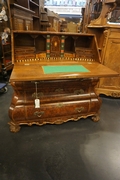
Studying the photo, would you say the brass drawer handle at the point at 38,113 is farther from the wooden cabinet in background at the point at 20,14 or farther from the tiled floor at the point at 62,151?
the wooden cabinet in background at the point at 20,14

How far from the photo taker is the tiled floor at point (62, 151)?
116 centimetres

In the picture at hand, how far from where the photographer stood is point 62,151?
1380 millimetres

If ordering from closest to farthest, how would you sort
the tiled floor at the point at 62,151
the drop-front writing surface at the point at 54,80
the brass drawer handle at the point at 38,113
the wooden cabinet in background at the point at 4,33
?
the tiled floor at the point at 62,151 < the drop-front writing surface at the point at 54,80 < the brass drawer handle at the point at 38,113 < the wooden cabinet in background at the point at 4,33

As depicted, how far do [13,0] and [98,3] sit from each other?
225 cm

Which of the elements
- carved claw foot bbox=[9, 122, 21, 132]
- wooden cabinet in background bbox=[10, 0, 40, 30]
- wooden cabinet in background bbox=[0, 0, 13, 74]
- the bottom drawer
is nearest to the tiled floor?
carved claw foot bbox=[9, 122, 21, 132]

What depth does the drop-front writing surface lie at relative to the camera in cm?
138

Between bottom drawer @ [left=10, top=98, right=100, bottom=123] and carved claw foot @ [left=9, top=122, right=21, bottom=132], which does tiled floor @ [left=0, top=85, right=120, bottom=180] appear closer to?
carved claw foot @ [left=9, top=122, right=21, bottom=132]

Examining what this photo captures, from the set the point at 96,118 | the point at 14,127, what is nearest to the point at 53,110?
the point at 14,127

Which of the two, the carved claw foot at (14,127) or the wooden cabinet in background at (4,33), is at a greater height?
the wooden cabinet in background at (4,33)

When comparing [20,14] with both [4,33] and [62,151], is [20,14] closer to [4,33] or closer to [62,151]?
[4,33]

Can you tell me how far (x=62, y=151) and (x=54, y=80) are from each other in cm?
81

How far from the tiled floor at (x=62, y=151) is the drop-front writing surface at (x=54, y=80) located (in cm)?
14

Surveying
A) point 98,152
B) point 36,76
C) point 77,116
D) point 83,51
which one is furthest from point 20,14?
point 98,152

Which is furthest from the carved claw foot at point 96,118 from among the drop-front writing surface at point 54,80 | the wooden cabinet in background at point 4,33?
the wooden cabinet in background at point 4,33
